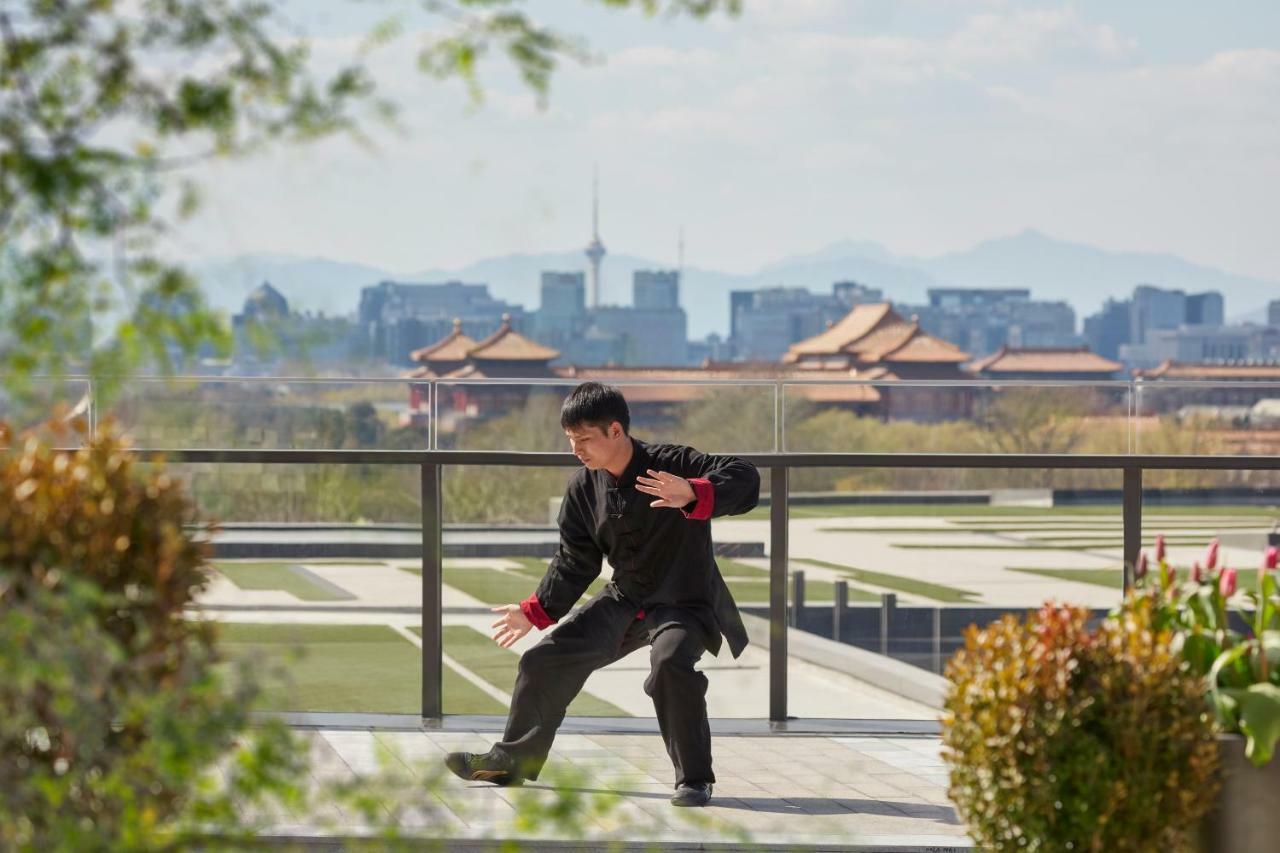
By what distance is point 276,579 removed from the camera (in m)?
7.49

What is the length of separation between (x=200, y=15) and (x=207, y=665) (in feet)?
3.34

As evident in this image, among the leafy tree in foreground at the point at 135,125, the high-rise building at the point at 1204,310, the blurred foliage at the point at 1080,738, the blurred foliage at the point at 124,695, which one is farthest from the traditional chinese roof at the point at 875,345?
the high-rise building at the point at 1204,310

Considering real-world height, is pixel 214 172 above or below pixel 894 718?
above

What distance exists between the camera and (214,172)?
278cm

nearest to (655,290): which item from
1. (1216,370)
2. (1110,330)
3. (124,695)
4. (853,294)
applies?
(853,294)

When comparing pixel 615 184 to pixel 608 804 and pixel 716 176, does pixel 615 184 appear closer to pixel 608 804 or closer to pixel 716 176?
pixel 716 176

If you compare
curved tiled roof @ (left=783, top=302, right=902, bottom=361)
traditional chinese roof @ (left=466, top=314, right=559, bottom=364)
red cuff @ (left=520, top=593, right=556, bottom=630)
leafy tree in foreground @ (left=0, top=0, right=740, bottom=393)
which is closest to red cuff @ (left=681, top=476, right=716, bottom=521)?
red cuff @ (left=520, top=593, right=556, bottom=630)

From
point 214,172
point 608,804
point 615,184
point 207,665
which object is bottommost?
point 608,804

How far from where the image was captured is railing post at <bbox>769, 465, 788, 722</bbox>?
6703mm

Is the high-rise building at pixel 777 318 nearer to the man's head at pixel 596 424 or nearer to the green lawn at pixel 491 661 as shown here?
the green lawn at pixel 491 661

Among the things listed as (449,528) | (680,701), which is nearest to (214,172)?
(680,701)

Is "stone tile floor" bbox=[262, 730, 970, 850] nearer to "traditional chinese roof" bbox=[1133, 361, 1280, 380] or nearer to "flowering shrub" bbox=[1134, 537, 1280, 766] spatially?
"flowering shrub" bbox=[1134, 537, 1280, 766]

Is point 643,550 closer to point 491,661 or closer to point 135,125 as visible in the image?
point 491,661

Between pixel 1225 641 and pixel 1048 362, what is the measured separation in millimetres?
101666
